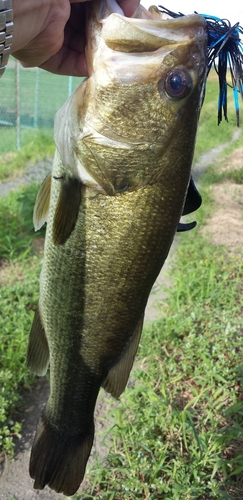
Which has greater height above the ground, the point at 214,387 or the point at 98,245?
the point at 98,245

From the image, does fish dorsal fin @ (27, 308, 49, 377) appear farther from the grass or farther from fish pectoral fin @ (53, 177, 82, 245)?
the grass

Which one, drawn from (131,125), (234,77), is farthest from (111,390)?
(234,77)

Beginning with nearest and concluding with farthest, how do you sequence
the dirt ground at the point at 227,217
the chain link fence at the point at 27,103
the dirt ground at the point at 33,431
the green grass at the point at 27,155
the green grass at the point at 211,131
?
the dirt ground at the point at 33,431
the dirt ground at the point at 227,217
the green grass at the point at 27,155
the chain link fence at the point at 27,103
the green grass at the point at 211,131

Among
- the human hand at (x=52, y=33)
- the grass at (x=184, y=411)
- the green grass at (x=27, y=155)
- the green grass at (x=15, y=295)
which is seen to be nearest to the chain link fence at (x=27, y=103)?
the green grass at (x=27, y=155)

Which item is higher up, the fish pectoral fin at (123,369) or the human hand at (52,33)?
the human hand at (52,33)

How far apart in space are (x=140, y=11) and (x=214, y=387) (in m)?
2.63

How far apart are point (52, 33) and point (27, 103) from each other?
11379mm

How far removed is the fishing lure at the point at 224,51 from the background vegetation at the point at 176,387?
2.03 m

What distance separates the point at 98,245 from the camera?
5.41 ft

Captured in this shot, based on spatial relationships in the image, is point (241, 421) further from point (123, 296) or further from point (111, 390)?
point (123, 296)

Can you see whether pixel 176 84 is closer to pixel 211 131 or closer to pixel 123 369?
pixel 123 369

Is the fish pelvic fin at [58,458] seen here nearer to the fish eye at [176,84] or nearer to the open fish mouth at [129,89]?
the open fish mouth at [129,89]

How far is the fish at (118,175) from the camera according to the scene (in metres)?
1.48

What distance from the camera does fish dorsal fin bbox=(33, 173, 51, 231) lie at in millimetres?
1783
